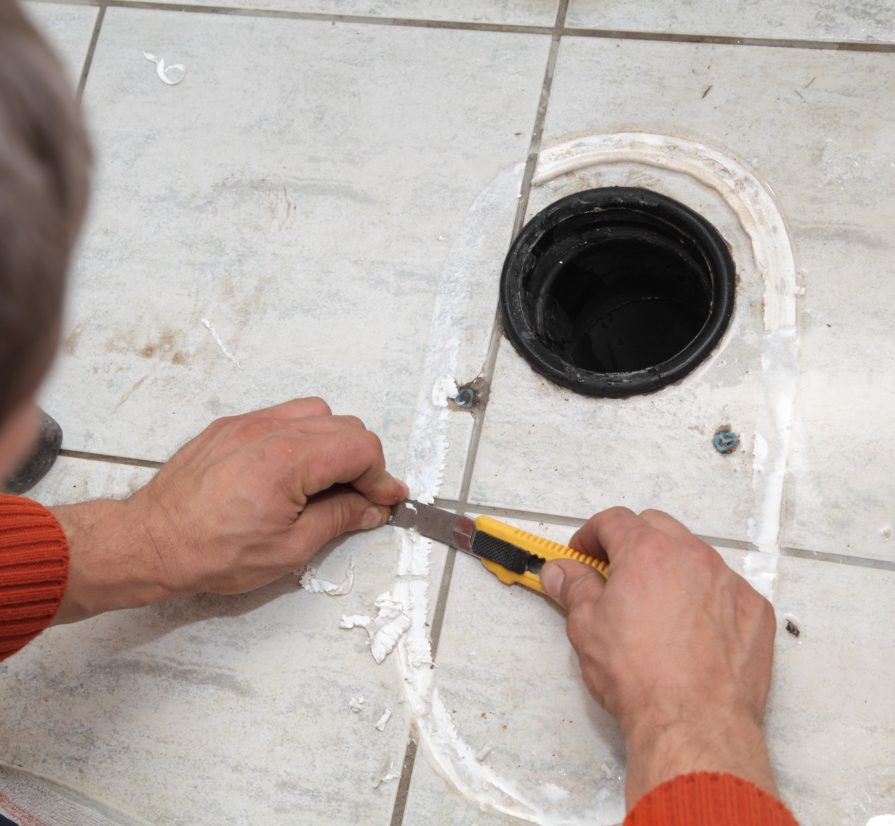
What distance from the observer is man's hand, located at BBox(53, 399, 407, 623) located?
79 cm

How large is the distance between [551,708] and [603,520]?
0.18 m

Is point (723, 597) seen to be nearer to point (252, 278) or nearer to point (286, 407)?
point (286, 407)

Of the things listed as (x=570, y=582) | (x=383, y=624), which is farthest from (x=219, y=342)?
(x=570, y=582)

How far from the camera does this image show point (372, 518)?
0.88 meters

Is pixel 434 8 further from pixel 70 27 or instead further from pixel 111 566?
pixel 111 566

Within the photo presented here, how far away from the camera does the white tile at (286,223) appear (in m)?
0.98

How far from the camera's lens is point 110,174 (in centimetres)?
111

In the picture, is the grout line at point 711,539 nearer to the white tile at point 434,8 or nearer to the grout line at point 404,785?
the grout line at point 404,785

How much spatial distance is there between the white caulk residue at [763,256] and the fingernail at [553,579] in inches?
7.4

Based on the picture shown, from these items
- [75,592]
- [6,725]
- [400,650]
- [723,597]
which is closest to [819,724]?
[723,597]

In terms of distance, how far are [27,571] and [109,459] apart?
0.76 feet

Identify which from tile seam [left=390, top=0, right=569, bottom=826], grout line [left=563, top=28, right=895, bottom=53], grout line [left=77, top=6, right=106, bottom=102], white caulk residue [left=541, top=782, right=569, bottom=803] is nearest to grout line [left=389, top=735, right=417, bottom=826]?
tile seam [left=390, top=0, right=569, bottom=826]

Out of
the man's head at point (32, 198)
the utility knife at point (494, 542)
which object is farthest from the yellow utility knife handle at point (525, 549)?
the man's head at point (32, 198)

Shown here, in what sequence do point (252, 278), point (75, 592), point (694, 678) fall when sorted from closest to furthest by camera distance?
1. point (694, 678)
2. point (75, 592)
3. point (252, 278)
